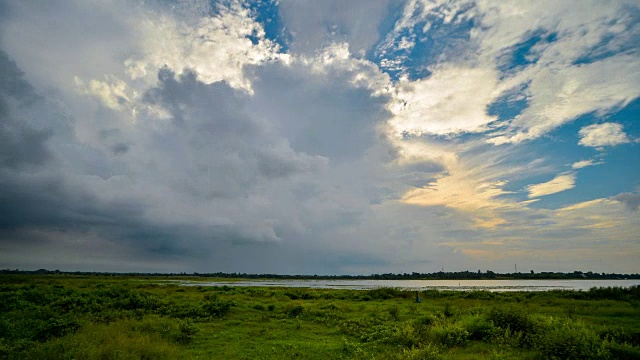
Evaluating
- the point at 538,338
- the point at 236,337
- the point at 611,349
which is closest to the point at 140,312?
the point at 236,337

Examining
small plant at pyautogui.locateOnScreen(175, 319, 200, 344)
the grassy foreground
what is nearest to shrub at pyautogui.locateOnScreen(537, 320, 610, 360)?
the grassy foreground

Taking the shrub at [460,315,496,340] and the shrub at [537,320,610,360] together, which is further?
the shrub at [460,315,496,340]

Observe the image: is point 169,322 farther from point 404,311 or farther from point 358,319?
point 404,311

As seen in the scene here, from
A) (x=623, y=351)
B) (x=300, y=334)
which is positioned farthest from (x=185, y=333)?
(x=623, y=351)

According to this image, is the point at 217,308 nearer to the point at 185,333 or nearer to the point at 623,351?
the point at 185,333

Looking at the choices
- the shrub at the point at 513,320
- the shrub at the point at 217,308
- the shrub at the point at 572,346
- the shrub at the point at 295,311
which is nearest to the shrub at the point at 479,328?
the shrub at the point at 513,320

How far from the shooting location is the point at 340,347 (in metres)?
19.1

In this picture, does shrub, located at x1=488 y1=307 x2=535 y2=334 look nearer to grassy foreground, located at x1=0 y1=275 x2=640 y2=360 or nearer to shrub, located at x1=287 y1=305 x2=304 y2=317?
grassy foreground, located at x1=0 y1=275 x2=640 y2=360

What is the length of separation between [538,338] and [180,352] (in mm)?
18075

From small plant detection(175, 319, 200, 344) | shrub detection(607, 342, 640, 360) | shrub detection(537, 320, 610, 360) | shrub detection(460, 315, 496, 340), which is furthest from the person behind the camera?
small plant detection(175, 319, 200, 344)

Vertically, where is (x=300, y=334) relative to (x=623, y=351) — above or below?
below

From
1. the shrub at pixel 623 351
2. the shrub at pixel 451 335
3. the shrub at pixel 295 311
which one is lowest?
the shrub at pixel 295 311

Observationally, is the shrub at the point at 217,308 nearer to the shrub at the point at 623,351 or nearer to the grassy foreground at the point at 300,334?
the grassy foreground at the point at 300,334

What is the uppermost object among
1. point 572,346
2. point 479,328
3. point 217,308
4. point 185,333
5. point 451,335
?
point 572,346
